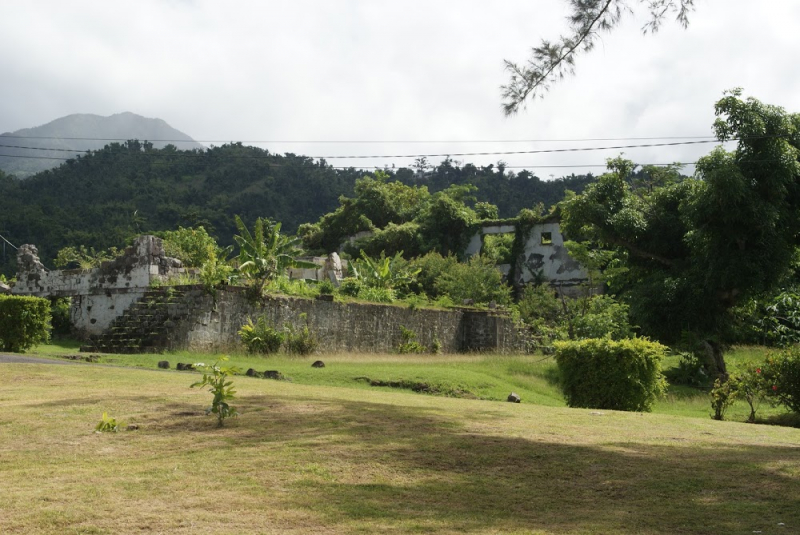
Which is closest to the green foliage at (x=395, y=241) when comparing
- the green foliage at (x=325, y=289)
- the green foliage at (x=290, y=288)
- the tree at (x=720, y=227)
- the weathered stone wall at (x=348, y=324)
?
the weathered stone wall at (x=348, y=324)

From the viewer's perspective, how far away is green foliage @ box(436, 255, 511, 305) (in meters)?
37.1

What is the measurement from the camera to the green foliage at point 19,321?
16.8m

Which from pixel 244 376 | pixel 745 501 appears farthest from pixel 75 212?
pixel 745 501

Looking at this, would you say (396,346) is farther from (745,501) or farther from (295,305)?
(745,501)

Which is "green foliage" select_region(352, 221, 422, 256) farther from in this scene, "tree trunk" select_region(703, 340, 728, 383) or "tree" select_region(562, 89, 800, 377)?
"tree trunk" select_region(703, 340, 728, 383)

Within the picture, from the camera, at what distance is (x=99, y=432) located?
26.1ft

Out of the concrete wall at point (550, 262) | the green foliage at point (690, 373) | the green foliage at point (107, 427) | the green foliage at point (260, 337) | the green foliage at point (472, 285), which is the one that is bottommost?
the green foliage at point (690, 373)

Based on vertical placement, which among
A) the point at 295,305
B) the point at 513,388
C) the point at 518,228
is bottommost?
the point at 513,388

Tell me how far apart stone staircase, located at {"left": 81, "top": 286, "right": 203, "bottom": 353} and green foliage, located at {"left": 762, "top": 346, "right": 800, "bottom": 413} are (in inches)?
487

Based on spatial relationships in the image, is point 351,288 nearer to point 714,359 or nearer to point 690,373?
point 690,373

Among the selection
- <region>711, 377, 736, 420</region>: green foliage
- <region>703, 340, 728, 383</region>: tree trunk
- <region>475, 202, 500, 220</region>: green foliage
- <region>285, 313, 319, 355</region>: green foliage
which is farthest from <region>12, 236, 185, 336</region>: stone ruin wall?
<region>475, 202, 500, 220</region>: green foliage

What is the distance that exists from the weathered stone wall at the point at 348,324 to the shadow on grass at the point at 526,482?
10.9m

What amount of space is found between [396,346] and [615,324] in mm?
6994

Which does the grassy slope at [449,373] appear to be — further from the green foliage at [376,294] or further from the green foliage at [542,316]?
the green foliage at [542,316]
